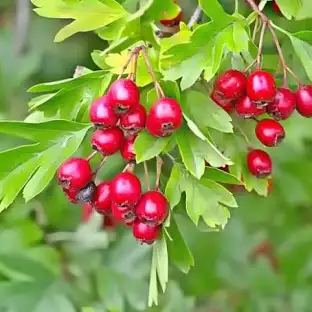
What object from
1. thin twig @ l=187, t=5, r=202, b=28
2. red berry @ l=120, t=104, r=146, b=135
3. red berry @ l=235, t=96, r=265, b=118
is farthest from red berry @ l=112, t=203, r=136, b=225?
thin twig @ l=187, t=5, r=202, b=28

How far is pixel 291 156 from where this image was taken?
2.59m

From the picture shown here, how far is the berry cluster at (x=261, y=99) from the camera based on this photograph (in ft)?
4.12

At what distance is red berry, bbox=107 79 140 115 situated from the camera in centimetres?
121

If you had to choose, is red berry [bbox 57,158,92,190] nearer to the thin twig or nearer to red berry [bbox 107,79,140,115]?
red berry [bbox 107,79,140,115]

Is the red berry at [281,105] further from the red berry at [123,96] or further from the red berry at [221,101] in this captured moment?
the red berry at [123,96]

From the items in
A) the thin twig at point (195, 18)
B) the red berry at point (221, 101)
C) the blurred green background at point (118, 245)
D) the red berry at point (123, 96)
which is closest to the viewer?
the red berry at point (123, 96)

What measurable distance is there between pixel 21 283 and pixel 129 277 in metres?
0.31

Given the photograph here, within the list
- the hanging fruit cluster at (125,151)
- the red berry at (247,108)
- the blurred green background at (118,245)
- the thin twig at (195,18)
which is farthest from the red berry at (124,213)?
the blurred green background at (118,245)

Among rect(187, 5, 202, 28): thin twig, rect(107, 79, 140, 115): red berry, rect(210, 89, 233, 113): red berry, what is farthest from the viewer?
rect(187, 5, 202, 28): thin twig

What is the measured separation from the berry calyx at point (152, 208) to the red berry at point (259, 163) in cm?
21

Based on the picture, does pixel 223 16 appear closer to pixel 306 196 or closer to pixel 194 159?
pixel 194 159

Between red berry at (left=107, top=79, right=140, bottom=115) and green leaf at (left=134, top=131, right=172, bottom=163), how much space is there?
6cm

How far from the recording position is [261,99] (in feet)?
4.12

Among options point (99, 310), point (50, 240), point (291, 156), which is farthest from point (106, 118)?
point (291, 156)
